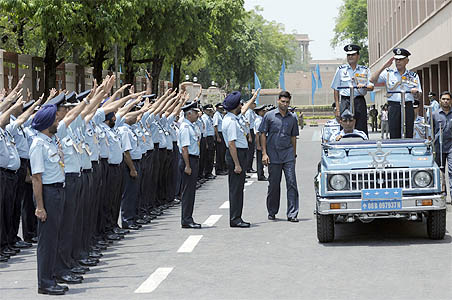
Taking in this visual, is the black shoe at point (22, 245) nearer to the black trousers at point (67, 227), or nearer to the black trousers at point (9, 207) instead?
the black trousers at point (9, 207)

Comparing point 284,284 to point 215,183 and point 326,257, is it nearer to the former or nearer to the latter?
point 326,257

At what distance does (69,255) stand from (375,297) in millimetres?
3555

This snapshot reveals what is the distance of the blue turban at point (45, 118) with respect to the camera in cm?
902

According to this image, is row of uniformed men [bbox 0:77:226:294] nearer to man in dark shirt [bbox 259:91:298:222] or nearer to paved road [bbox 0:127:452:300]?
paved road [bbox 0:127:452:300]

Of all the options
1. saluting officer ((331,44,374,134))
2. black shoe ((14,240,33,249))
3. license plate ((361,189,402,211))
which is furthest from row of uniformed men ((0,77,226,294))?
license plate ((361,189,402,211))

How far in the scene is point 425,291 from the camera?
8.47m

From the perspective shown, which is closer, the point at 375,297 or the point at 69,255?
the point at 375,297

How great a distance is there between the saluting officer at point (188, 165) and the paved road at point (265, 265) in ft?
1.11

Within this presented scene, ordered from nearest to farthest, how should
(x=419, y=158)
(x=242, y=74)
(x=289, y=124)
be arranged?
(x=419, y=158) → (x=289, y=124) → (x=242, y=74)

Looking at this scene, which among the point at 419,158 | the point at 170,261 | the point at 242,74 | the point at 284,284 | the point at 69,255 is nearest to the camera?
the point at 284,284

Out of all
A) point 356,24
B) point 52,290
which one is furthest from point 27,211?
point 356,24

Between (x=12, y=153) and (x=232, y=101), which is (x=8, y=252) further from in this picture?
(x=232, y=101)

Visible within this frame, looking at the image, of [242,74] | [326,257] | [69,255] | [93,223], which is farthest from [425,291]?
[242,74]

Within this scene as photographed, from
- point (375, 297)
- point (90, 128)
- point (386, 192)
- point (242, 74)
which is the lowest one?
point (375, 297)
